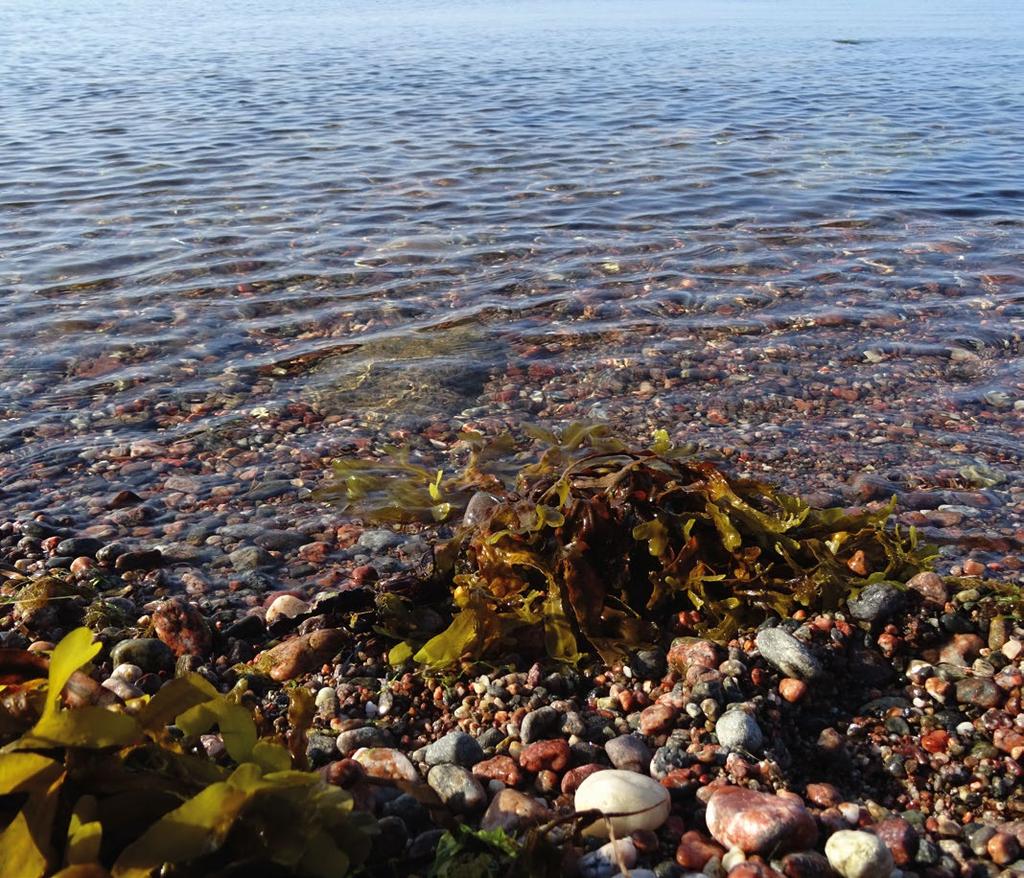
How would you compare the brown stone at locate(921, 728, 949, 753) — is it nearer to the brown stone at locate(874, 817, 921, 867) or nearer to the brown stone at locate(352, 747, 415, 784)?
the brown stone at locate(874, 817, 921, 867)

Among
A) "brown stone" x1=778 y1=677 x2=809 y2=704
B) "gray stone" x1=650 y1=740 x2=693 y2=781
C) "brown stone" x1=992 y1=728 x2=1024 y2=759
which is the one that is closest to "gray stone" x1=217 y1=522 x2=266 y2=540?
"gray stone" x1=650 y1=740 x2=693 y2=781

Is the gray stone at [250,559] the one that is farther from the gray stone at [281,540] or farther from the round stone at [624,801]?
the round stone at [624,801]

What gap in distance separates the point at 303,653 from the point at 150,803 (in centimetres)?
122

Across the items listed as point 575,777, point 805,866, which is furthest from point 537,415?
point 805,866

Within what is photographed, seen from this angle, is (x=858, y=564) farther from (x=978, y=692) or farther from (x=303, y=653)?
(x=303, y=653)

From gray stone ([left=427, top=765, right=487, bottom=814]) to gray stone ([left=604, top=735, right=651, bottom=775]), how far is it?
37 centimetres

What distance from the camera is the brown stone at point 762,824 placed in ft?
6.91

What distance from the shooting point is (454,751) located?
2.51 meters

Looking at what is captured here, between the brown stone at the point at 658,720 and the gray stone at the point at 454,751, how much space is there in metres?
0.45

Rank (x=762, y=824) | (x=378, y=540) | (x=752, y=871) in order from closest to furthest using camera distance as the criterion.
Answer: (x=752, y=871) < (x=762, y=824) < (x=378, y=540)

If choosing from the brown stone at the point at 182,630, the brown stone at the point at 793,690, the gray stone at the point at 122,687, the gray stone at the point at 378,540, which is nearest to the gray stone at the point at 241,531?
the gray stone at the point at 378,540

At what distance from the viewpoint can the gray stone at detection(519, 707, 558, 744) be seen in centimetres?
262

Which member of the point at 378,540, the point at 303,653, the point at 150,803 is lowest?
the point at 378,540

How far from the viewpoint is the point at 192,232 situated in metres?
8.24
